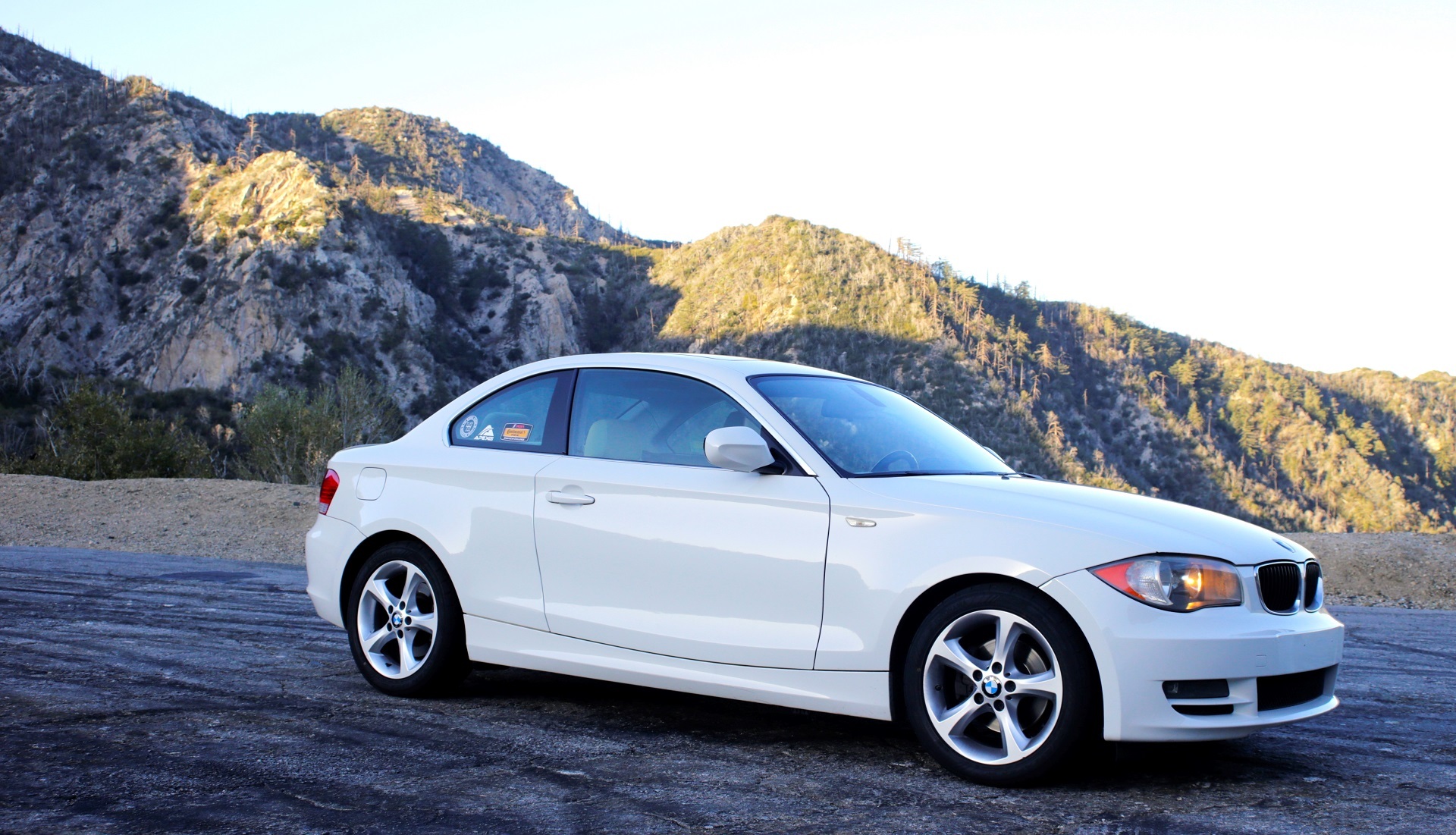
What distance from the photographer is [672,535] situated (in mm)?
4578

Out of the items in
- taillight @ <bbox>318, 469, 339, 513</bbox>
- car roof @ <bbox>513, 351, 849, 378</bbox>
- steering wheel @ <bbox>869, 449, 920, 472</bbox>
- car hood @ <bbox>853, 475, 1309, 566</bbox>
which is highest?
car roof @ <bbox>513, 351, 849, 378</bbox>

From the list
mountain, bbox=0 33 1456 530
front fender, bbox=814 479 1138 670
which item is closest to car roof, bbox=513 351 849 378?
front fender, bbox=814 479 1138 670

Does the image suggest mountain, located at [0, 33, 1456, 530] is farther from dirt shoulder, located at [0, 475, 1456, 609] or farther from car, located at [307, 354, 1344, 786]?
car, located at [307, 354, 1344, 786]

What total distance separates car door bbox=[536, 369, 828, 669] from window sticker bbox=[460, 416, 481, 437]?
0.62 m

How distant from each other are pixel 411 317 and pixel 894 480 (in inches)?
2619

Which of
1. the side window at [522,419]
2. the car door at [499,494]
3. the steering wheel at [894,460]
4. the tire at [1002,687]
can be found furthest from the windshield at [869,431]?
the car door at [499,494]

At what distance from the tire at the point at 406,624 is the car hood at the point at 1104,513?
2130mm

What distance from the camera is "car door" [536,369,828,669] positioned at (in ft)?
14.2

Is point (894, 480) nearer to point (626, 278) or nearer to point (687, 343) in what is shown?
point (687, 343)

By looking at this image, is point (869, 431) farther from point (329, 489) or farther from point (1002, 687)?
point (329, 489)

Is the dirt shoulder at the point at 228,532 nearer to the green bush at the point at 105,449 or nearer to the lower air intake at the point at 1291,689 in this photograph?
the green bush at the point at 105,449

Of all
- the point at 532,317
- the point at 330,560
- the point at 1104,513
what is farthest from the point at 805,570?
the point at 532,317

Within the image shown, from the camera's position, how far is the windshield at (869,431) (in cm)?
464

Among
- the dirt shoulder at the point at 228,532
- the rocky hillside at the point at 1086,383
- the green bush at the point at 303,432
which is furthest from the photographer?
the rocky hillside at the point at 1086,383
